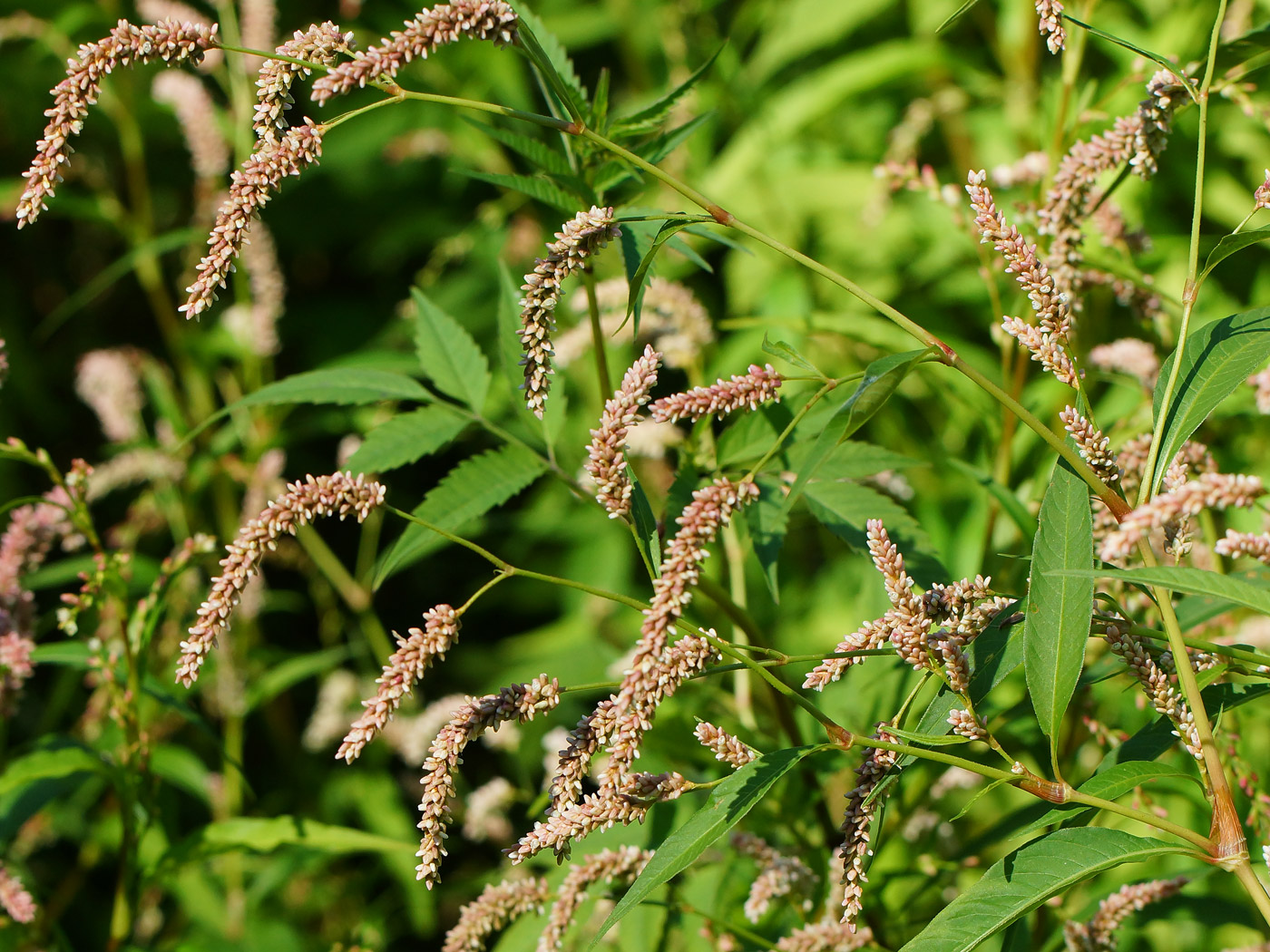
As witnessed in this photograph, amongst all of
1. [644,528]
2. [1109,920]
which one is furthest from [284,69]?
[1109,920]

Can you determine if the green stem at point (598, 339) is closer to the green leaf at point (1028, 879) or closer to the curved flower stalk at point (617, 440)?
the curved flower stalk at point (617, 440)

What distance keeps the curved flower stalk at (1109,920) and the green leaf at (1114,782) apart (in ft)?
0.87

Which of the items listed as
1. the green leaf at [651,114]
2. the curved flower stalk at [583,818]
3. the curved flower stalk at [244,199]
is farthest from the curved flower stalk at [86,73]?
the curved flower stalk at [583,818]

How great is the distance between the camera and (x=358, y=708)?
2.79m

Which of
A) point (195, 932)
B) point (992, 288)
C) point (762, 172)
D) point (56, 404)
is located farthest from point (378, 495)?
point (56, 404)

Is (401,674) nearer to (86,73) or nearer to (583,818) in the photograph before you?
(583,818)

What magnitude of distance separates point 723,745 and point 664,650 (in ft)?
0.57

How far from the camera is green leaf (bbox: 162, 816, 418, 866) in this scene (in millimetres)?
1394

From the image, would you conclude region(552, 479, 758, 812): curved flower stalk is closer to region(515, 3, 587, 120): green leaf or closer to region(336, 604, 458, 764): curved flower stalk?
region(336, 604, 458, 764): curved flower stalk

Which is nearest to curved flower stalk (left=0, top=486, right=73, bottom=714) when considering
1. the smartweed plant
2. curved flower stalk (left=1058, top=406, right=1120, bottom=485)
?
the smartweed plant

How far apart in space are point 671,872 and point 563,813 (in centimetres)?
10

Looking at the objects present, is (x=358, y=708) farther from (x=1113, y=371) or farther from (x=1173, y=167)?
(x=1173, y=167)

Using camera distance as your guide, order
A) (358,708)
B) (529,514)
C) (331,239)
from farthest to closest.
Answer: (331,239)
(529,514)
(358,708)

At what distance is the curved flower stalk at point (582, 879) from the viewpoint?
3.55 ft
